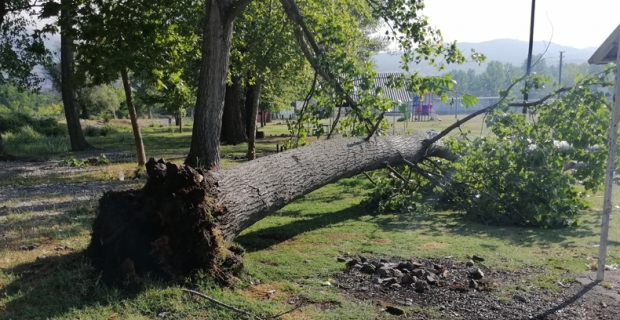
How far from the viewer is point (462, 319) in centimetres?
421

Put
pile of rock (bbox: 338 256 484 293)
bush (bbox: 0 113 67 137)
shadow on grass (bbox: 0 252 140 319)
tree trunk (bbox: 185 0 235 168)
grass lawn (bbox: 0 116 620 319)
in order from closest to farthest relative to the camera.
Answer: shadow on grass (bbox: 0 252 140 319) → grass lawn (bbox: 0 116 620 319) → pile of rock (bbox: 338 256 484 293) → tree trunk (bbox: 185 0 235 168) → bush (bbox: 0 113 67 137)

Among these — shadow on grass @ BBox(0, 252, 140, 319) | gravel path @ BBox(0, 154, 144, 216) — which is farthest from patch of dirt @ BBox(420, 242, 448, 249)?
gravel path @ BBox(0, 154, 144, 216)

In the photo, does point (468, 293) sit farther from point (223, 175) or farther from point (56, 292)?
point (56, 292)

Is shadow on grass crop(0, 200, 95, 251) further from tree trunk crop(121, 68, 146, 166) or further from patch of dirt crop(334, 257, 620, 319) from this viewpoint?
tree trunk crop(121, 68, 146, 166)

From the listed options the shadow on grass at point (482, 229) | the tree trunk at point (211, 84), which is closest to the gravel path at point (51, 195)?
the tree trunk at point (211, 84)

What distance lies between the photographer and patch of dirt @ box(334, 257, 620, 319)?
4.33 m

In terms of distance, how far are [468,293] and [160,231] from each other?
2.67 metres

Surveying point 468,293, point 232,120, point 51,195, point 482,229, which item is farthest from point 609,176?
point 232,120

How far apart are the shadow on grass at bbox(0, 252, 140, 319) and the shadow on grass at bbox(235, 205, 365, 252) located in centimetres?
198

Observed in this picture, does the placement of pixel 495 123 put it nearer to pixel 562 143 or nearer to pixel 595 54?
pixel 562 143

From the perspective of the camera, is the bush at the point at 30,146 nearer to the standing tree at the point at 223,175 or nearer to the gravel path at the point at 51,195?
the gravel path at the point at 51,195

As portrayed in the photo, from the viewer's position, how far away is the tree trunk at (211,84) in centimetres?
874

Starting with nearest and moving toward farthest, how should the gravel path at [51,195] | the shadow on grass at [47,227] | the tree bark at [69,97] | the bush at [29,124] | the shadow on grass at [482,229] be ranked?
the shadow on grass at [47,227] → the shadow on grass at [482,229] → the gravel path at [51,195] → the tree bark at [69,97] → the bush at [29,124]

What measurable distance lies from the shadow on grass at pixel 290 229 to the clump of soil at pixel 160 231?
1.47 m
